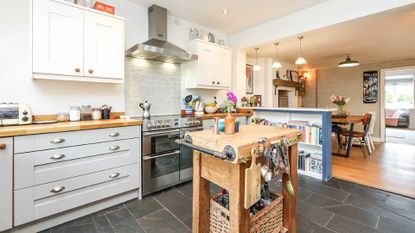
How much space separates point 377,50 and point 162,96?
5.13 metres

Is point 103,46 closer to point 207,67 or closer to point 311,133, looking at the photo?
point 207,67

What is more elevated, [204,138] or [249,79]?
[249,79]

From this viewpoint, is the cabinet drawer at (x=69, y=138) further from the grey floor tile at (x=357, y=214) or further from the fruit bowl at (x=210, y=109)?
the grey floor tile at (x=357, y=214)

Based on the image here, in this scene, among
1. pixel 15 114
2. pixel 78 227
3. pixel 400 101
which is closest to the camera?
Result: pixel 78 227

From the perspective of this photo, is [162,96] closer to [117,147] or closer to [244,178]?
[117,147]

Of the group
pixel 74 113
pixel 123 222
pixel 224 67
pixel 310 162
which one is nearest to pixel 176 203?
pixel 123 222

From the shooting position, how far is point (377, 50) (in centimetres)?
478

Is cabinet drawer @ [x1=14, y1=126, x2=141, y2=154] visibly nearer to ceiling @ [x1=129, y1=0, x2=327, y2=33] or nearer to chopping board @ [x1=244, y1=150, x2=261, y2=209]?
chopping board @ [x1=244, y1=150, x2=261, y2=209]

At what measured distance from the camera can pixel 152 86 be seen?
3160 mm

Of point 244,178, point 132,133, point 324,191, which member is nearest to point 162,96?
point 132,133

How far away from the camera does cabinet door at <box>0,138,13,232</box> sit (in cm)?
157

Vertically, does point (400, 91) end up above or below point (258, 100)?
above

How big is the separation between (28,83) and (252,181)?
250cm

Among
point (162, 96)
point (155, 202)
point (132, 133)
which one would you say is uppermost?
point (162, 96)
